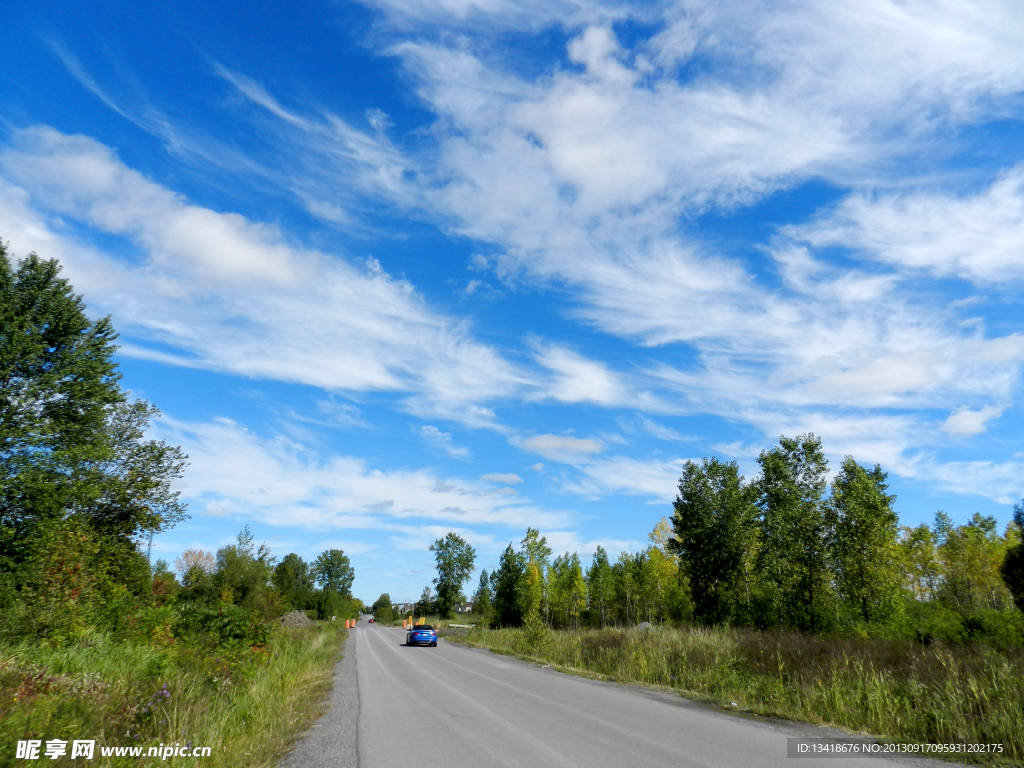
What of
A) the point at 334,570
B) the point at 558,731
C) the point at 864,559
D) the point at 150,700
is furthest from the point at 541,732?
the point at 334,570

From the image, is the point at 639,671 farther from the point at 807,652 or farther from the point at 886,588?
the point at 886,588

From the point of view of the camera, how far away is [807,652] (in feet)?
43.6

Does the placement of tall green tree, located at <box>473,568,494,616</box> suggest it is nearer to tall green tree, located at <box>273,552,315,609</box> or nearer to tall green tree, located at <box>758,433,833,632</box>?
tall green tree, located at <box>273,552,315,609</box>

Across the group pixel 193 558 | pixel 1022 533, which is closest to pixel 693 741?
pixel 1022 533

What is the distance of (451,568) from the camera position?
343 feet

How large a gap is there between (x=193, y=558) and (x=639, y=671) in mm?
137906

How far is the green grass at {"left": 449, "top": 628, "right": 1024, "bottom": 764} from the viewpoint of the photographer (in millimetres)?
8477

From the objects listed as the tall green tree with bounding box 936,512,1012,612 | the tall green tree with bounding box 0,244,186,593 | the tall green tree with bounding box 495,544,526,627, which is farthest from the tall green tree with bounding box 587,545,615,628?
the tall green tree with bounding box 0,244,186,593

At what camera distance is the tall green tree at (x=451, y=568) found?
103750 mm

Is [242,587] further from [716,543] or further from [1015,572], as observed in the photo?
[1015,572]

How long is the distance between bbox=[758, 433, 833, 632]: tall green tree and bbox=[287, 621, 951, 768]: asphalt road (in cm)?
2697

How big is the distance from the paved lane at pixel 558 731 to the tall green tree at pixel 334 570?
504 ft

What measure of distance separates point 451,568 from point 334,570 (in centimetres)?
6577

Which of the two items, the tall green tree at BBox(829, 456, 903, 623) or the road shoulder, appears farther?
the tall green tree at BBox(829, 456, 903, 623)
